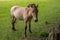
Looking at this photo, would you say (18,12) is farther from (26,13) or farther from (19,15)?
(26,13)

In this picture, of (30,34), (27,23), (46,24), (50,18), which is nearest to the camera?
(30,34)

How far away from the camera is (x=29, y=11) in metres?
7.48

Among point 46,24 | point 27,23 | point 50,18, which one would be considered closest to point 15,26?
point 27,23

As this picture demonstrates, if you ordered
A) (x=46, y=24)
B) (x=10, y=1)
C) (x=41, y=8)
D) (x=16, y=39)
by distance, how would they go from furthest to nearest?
(x=10, y=1), (x=41, y=8), (x=46, y=24), (x=16, y=39)

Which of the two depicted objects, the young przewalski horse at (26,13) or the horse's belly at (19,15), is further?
the horse's belly at (19,15)

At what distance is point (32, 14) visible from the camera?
24.0 feet

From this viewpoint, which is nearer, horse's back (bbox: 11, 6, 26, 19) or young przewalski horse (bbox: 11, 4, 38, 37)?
young przewalski horse (bbox: 11, 4, 38, 37)

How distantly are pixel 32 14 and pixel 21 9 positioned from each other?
85 cm

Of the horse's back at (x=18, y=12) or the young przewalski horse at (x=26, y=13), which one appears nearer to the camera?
the young przewalski horse at (x=26, y=13)

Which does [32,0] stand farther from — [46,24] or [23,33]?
[23,33]

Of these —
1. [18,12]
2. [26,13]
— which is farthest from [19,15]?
[26,13]

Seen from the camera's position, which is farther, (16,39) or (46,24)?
A: (46,24)

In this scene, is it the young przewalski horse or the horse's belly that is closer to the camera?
the young przewalski horse

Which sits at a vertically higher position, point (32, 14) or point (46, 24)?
point (32, 14)
